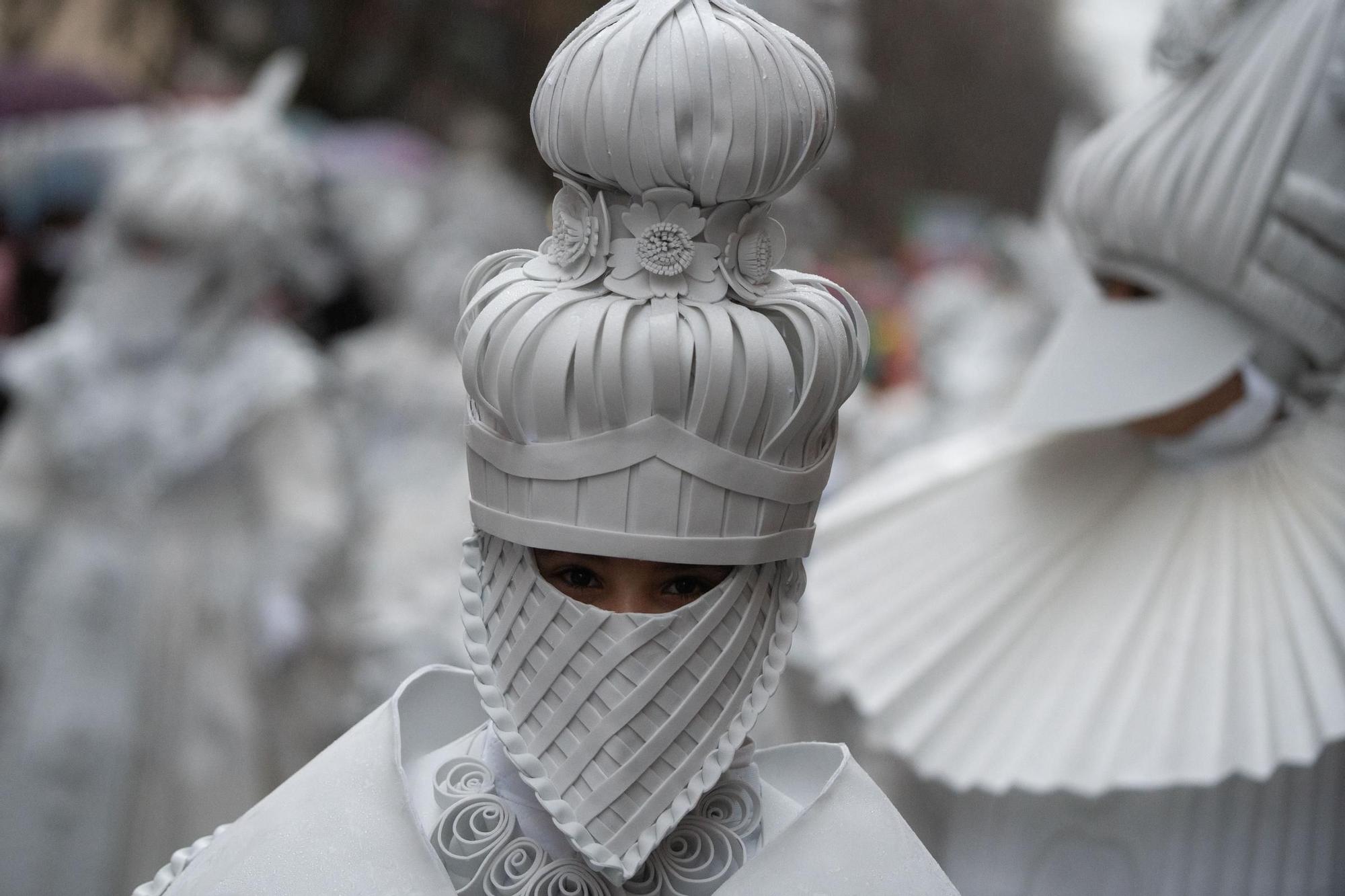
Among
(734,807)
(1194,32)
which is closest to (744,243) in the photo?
(734,807)

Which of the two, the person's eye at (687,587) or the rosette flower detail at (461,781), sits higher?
the person's eye at (687,587)

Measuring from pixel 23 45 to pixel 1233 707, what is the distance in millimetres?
5923

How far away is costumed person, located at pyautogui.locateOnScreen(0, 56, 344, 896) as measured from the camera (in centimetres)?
405

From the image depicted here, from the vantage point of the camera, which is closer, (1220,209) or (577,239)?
(577,239)

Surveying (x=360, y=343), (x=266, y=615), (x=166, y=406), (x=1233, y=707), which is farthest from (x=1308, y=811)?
(x=360, y=343)

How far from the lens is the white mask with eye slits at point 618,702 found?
1.64m

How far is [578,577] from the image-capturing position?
1703 millimetres

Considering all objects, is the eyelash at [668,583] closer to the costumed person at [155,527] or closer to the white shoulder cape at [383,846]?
the white shoulder cape at [383,846]

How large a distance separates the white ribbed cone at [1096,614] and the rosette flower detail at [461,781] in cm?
130

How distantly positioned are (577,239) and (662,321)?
151mm

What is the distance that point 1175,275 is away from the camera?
115 inches

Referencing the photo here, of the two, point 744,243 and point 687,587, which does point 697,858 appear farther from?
point 744,243

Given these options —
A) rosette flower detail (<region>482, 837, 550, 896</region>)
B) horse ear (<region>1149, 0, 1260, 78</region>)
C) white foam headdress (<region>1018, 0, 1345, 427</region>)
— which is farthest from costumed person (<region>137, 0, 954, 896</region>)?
horse ear (<region>1149, 0, 1260, 78</region>)

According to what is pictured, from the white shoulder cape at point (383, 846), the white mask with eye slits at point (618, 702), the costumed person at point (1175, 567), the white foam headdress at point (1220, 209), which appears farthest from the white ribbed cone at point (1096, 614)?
the white mask with eye slits at point (618, 702)
